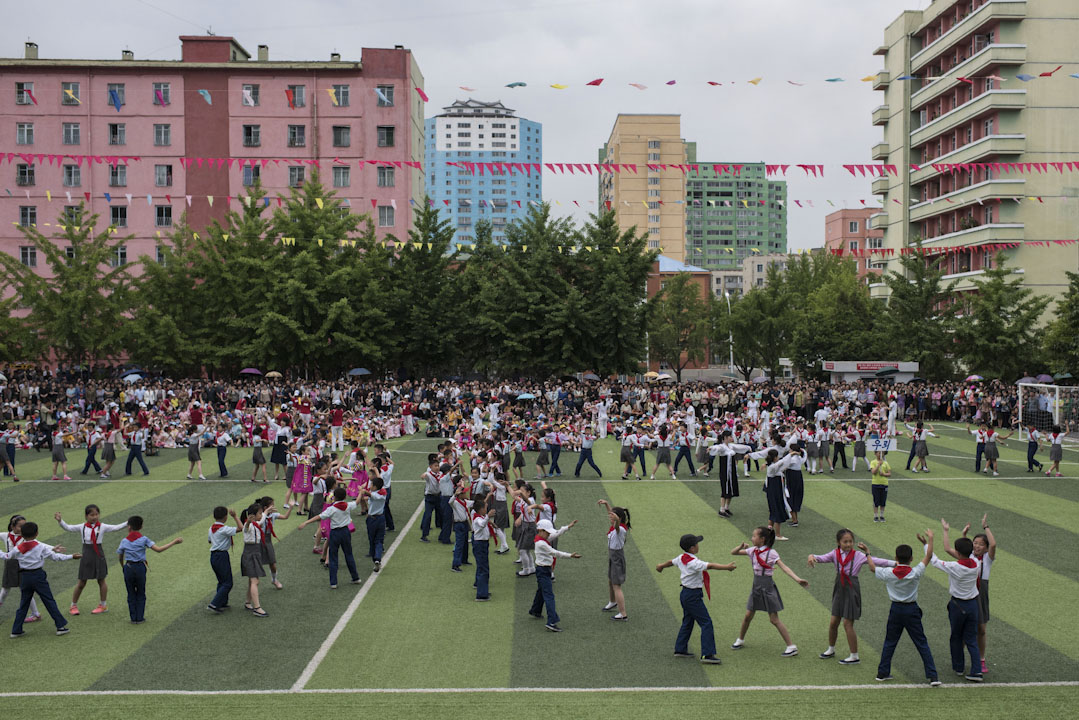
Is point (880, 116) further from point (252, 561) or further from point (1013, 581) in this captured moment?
point (252, 561)

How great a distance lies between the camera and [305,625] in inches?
473

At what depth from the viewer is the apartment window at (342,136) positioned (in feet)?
195

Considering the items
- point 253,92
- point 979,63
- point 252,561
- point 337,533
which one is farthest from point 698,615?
point 253,92

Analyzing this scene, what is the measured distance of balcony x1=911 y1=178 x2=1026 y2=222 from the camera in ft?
166

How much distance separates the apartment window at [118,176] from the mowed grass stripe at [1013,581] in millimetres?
54430

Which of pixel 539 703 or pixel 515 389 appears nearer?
pixel 539 703

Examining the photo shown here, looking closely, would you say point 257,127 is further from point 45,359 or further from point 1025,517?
point 1025,517

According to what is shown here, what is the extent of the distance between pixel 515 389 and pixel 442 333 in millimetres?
8559

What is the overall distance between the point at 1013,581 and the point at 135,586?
13.6m

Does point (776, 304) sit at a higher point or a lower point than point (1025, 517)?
higher

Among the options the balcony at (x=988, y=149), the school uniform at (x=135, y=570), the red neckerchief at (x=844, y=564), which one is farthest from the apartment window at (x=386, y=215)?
the red neckerchief at (x=844, y=564)

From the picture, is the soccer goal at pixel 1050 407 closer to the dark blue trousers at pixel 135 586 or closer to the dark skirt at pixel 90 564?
the dark blue trousers at pixel 135 586

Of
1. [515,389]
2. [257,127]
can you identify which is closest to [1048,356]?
[515,389]

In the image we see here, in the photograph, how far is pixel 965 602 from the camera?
32.1 ft
